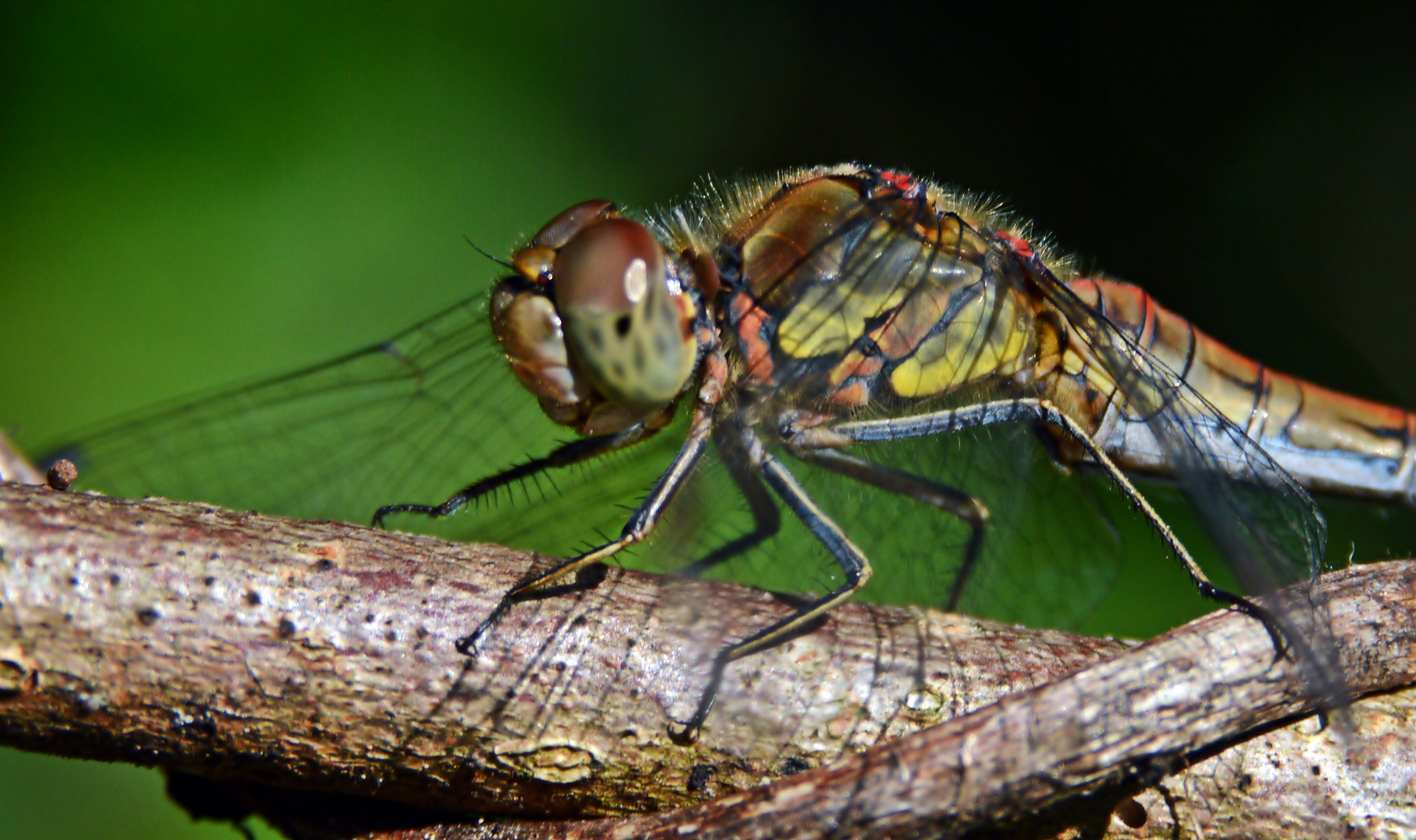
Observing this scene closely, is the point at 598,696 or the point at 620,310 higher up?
the point at 620,310

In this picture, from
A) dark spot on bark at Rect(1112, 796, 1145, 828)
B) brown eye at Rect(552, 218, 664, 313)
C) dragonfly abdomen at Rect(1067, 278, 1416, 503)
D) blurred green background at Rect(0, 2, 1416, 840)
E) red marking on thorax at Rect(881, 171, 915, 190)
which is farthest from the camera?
blurred green background at Rect(0, 2, 1416, 840)

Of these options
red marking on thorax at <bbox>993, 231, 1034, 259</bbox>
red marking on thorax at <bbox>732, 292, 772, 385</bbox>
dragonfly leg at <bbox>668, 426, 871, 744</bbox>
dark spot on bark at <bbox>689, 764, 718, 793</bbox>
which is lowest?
dark spot on bark at <bbox>689, 764, 718, 793</bbox>

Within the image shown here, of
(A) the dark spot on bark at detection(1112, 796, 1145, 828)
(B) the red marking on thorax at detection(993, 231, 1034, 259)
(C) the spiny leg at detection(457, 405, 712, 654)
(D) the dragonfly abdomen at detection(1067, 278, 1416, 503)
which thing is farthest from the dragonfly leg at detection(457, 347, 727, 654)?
(D) the dragonfly abdomen at detection(1067, 278, 1416, 503)

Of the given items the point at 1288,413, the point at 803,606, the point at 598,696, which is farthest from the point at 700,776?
the point at 1288,413

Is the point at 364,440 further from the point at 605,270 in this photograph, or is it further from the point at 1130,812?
the point at 1130,812

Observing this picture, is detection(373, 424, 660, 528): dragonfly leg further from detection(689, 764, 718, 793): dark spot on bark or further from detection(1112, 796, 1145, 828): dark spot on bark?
detection(1112, 796, 1145, 828): dark spot on bark

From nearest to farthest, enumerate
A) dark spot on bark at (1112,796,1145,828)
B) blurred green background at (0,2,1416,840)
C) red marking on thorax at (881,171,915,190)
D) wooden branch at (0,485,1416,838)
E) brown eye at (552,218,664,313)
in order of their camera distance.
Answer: wooden branch at (0,485,1416,838), dark spot on bark at (1112,796,1145,828), brown eye at (552,218,664,313), red marking on thorax at (881,171,915,190), blurred green background at (0,2,1416,840)
